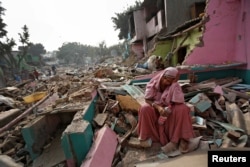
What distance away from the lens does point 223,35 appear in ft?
22.8

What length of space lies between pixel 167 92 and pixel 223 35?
193 inches

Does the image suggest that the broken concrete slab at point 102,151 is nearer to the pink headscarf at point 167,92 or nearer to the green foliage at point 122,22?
the pink headscarf at point 167,92

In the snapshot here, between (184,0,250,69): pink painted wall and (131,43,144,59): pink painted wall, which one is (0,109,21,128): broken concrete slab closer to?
(184,0,250,69): pink painted wall

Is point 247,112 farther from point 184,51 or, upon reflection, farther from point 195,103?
point 184,51

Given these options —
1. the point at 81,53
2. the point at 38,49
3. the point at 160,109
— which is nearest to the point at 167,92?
the point at 160,109

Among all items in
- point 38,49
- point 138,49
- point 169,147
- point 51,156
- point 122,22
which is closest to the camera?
point 169,147

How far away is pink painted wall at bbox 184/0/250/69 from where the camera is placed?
6.61m

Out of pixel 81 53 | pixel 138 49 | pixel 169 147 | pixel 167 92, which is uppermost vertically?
pixel 81 53

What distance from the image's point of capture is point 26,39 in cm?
2527

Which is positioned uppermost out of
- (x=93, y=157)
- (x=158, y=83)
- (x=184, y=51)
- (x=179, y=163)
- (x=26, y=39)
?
(x=26, y=39)

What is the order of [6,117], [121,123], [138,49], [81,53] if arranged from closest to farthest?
[121,123] < [6,117] < [138,49] < [81,53]

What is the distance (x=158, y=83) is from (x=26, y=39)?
2608 cm

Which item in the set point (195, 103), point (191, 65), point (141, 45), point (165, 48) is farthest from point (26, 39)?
point (195, 103)

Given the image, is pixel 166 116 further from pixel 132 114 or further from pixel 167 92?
pixel 132 114
